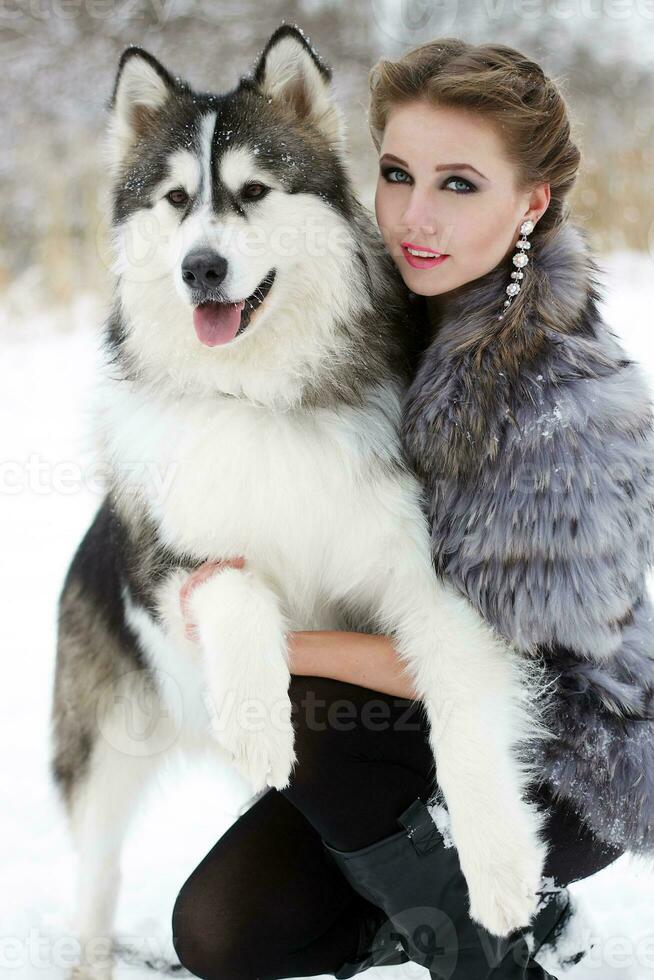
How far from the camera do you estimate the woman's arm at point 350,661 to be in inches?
59.9

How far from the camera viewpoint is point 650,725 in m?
1.49

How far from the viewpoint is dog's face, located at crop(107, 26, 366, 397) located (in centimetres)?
154

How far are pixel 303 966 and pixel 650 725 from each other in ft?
2.53

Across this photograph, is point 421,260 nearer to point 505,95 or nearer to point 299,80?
point 505,95

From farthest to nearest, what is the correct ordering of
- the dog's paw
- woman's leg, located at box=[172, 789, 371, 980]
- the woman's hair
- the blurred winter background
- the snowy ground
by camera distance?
the blurred winter background → the snowy ground → woman's leg, located at box=[172, 789, 371, 980] → the woman's hair → the dog's paw

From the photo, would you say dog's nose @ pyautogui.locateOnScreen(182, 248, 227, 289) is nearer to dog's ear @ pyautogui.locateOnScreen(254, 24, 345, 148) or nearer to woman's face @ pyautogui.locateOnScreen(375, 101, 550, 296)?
woman's face @ pyautogui.locateOnScreen(375, 101, 550, 296)

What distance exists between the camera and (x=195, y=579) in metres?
1.54

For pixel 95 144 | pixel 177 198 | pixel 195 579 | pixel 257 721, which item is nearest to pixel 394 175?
pixel 177 198

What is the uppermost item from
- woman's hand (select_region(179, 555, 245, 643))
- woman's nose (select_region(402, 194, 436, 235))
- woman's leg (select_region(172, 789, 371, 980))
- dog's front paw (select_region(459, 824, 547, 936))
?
woman's nose (select_region(402, 194, 436, 235))

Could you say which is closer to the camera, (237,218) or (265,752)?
(265,752)

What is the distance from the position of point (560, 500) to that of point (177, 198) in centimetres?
87

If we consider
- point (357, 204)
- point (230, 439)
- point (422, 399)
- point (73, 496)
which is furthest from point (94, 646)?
point (73, 496)

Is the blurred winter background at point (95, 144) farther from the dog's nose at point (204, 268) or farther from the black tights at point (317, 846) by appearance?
the dog's nose at point (204, 268)

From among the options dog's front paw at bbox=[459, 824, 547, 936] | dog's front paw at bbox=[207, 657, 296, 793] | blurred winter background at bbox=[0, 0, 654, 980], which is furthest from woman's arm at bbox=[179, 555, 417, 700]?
blurred winter background at bbox=[0, 0, 654, 980]
